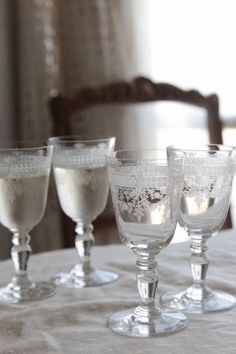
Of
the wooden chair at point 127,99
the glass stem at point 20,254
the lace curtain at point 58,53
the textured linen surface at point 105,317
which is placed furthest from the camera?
the lace curtain at point 58,53

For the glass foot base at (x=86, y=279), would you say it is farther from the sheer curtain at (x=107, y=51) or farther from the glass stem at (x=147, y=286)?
the sheer curtain at (x=107, y=51)

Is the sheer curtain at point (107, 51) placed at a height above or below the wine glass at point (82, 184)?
above

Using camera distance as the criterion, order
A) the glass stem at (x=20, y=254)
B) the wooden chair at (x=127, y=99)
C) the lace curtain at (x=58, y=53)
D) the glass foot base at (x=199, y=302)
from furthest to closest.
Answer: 1. the lace curtain at (x=58, y=53)
2. the wooden chair at (x=127, y=99)
3. the glass stem at (x=20, y=254)
4. the glass foot base at (x=199, y=302)

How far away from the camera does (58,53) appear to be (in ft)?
6.51

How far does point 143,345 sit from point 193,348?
53mm

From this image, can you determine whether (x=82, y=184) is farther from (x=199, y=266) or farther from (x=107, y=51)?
(x=107, y=51)

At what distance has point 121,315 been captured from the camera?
717mm

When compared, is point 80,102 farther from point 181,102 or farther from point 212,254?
point 212,254

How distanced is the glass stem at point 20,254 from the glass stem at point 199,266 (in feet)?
0.79

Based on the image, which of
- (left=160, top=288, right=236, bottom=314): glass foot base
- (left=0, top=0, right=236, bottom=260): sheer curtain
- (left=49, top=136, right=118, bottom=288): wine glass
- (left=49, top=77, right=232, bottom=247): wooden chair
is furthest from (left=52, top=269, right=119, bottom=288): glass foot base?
(left=0, top=0, right=236, bottom=260): sheer curtain

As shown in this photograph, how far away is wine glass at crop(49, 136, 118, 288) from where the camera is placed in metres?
0.91

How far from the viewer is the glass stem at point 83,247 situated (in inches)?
36.5

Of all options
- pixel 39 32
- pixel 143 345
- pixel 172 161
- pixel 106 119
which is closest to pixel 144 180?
pixel 172 161

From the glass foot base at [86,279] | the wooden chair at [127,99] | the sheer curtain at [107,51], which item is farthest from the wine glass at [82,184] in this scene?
the sheer curtain at [107,51]
